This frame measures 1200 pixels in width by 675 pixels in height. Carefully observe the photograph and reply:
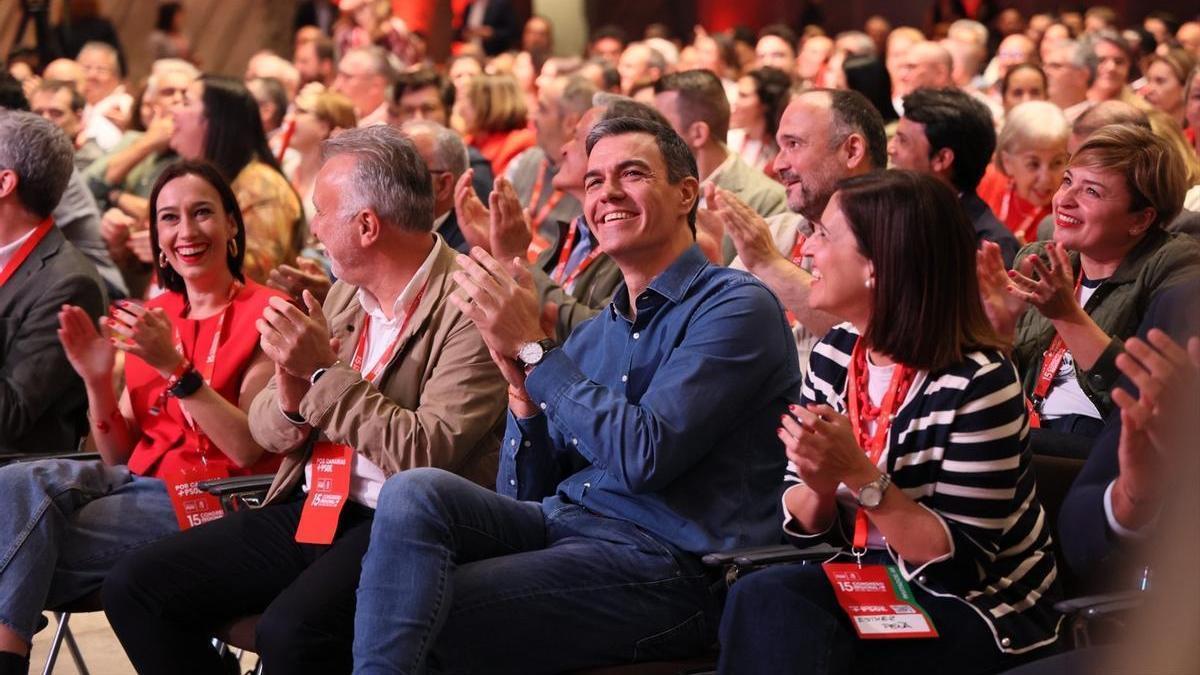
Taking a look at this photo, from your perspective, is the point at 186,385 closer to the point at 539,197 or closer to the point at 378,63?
the point at 539,197

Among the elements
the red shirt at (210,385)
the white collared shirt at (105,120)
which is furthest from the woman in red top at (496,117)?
the red shirt at (210,385)

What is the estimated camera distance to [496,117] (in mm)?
7547

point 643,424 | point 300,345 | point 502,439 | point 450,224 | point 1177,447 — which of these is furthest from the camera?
point 450,224

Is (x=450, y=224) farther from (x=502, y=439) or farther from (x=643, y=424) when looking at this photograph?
(x=643, y=424)

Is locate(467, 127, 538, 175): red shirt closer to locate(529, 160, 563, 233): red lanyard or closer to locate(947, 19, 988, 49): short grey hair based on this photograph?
locate(529, 160, 563, 233): red lanyard

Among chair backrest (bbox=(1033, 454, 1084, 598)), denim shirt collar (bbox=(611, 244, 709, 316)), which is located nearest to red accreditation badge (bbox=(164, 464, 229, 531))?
denim shirt collar (bbox=(611, 244, 709, 316))

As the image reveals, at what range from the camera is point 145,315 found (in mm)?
3221

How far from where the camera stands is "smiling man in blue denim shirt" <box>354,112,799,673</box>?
8.20ft

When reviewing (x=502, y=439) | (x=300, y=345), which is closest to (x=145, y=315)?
(x=300, y=345)

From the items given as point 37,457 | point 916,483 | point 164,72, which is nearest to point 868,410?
point 916,483

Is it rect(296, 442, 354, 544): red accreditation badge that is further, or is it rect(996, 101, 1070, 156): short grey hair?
rect(996, 101, 1070, 156): short grey hair

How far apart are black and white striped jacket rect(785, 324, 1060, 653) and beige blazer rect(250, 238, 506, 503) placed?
0.96 m

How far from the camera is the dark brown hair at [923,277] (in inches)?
89.4

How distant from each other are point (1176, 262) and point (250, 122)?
344 cm
